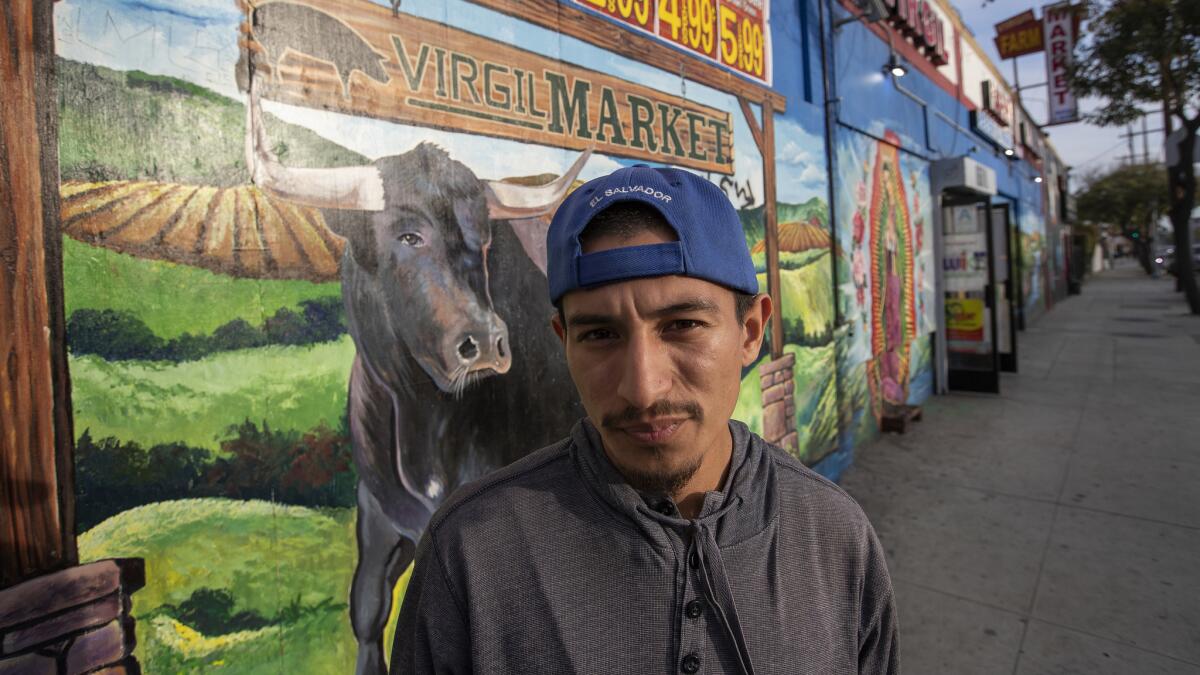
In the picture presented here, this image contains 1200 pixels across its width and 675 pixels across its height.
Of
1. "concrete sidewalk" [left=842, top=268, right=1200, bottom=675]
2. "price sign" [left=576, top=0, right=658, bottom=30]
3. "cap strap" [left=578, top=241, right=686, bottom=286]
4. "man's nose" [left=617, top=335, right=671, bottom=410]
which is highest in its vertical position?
"price sign" [left=576, top=0, right=658, bottom=30]

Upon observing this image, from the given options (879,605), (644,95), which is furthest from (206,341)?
(644,95)

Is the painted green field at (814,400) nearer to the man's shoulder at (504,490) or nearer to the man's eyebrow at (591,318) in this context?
the man's shoulder at (504,490)

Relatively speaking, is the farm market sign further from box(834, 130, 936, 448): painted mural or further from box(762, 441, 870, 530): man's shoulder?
box(834, 130, 936, 448): painted mural

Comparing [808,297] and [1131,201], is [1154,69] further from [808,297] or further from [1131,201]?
[1131,201]

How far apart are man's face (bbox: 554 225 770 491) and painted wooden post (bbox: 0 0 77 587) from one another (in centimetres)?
140

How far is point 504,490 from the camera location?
1.22 m

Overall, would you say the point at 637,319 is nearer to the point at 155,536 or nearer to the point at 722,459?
the point at 722,459

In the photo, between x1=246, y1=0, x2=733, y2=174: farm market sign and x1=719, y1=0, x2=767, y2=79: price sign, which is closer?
x1=246, y1=0, x2=733, y2=174: farm market sign

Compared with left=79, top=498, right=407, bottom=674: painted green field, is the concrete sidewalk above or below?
below

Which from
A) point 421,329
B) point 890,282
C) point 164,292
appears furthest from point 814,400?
point 164,292

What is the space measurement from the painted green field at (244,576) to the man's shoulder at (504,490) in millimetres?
1018

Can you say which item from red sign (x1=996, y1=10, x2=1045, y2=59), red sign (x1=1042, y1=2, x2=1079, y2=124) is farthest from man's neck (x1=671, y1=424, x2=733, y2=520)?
red sign (x1=996, y1=10, x2=1045, y2=59)

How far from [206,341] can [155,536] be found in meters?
0.56

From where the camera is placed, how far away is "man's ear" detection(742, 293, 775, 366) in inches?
50.1
